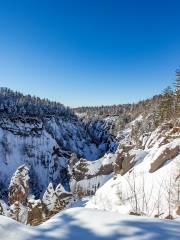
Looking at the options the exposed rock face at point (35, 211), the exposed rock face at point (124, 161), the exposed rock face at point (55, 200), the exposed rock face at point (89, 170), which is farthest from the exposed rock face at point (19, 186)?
the exposed rock face at point (89, 170)

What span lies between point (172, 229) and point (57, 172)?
11381cm

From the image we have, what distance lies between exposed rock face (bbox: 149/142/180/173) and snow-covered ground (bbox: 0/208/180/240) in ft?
87.1

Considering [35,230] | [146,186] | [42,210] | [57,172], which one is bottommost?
[57,172]

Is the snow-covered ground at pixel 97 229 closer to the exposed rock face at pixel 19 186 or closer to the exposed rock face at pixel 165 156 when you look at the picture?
the exposed rock face at pixel 165 156

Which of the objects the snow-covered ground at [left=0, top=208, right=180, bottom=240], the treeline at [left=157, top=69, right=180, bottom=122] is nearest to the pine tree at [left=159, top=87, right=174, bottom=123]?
the treeline at [left=157, top=69, right=180, bottom=122]

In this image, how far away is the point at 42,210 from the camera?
33.9 metres

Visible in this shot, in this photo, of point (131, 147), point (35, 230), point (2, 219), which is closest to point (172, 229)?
point (35, 230)

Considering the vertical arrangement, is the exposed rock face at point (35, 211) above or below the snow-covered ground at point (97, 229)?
below

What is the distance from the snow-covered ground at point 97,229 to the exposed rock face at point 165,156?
26560mm

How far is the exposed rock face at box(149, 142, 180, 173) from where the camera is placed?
29848 mm

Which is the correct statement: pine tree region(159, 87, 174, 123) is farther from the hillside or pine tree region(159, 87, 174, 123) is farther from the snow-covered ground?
the snow-covered ground

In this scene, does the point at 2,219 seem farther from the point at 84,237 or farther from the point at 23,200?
the point at 23,200

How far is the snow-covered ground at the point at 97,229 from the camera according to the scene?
3.53m

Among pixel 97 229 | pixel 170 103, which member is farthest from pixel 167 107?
pixel 97 229
